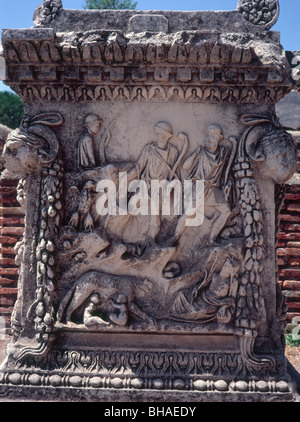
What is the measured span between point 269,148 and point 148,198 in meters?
0.88

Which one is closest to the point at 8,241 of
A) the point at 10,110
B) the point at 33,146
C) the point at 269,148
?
the point at 33,146

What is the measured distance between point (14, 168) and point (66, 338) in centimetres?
122

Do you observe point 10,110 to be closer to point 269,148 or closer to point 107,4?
point 107,4

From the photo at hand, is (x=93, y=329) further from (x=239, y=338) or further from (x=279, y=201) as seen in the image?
(x=279, y=201)

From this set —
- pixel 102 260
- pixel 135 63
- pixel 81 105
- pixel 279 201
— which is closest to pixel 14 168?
pixel 81 105

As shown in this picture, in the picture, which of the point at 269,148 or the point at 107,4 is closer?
the point at 269,148

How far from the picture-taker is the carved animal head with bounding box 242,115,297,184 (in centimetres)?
274

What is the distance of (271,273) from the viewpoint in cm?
279

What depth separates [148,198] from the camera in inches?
110

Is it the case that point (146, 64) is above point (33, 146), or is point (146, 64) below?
above

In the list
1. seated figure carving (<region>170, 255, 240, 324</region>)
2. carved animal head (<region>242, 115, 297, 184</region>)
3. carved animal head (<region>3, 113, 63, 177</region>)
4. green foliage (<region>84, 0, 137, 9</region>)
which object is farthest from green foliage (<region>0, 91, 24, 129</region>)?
seated figure carving (<region>170, 255, 240, 324</region>)

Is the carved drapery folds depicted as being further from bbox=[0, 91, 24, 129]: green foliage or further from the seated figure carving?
bbox=[0, 91, 24, 129]: green foliage

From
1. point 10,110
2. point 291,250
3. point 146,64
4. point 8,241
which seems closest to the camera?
point 146,64

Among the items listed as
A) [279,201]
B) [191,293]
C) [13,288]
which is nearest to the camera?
[191,293]
